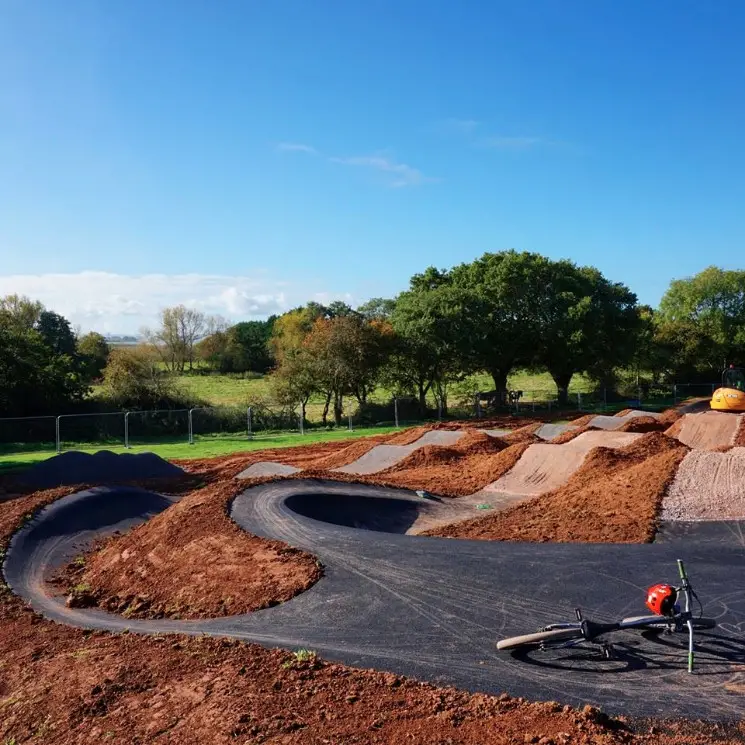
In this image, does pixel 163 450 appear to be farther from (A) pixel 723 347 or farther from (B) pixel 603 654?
(A) pixel 723 347

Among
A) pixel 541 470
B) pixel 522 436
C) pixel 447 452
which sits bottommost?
pixel 541 470

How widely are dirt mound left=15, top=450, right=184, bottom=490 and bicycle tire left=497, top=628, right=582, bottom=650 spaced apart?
16.5 m

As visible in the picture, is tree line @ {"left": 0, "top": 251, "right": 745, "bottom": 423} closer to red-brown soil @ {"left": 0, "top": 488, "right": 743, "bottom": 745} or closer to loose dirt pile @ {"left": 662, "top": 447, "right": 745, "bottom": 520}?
loose dirt pile @ {"left": 662, "top": 447, "right": 745, "bottom": 520}

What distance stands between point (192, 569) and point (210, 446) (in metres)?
20.7

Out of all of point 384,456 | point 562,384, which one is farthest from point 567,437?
point 562,384

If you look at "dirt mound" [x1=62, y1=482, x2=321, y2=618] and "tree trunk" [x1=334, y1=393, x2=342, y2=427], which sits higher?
"tree trunk" [x1=334, y1=393, x2=342, y2=427]

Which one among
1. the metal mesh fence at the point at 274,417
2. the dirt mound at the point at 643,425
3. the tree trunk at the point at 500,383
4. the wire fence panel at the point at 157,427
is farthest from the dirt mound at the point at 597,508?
the tree trunk at the point at 500,383

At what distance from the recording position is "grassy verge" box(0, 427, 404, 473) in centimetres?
2705

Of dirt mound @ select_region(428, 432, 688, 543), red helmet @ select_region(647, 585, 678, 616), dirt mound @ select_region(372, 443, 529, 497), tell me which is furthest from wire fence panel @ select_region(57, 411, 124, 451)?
red helmet @ select_region(647, 585, 678, 616)

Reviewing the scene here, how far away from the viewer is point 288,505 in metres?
13.8

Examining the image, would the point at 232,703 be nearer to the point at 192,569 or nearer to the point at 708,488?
the point at 192,569

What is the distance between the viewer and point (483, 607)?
8.23 m

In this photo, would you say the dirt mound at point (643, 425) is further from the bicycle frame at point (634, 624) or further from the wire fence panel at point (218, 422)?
the bicycle frame at point (634, 624)

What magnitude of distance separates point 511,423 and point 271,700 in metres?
30.2
